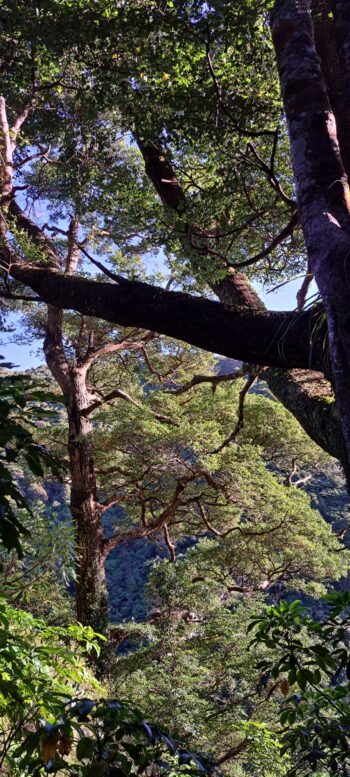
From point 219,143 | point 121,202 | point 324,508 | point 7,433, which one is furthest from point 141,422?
point 324,508

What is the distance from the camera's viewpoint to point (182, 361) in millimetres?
8375

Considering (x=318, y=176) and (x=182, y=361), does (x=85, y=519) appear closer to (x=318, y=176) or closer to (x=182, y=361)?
(x=182, y=361)

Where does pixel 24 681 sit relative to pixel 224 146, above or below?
below

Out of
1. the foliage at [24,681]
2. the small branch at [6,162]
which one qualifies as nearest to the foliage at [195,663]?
the foliage at [24,681]

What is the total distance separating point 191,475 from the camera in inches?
258

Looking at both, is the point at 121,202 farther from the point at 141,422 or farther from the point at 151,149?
the point at 141,422

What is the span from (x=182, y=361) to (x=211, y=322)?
632cm

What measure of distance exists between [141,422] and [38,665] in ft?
15.1

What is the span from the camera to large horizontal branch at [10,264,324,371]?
1.84 m

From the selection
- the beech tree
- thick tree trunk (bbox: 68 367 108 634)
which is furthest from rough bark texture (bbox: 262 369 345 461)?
thick tree trunk (bbox: 68 367 108 634)

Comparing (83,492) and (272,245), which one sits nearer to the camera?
(272,245)

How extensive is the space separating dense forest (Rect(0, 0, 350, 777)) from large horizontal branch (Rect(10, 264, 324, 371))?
1 cm

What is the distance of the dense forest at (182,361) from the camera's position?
1337 millimetres

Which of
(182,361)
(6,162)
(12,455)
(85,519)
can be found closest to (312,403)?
(12,455)
